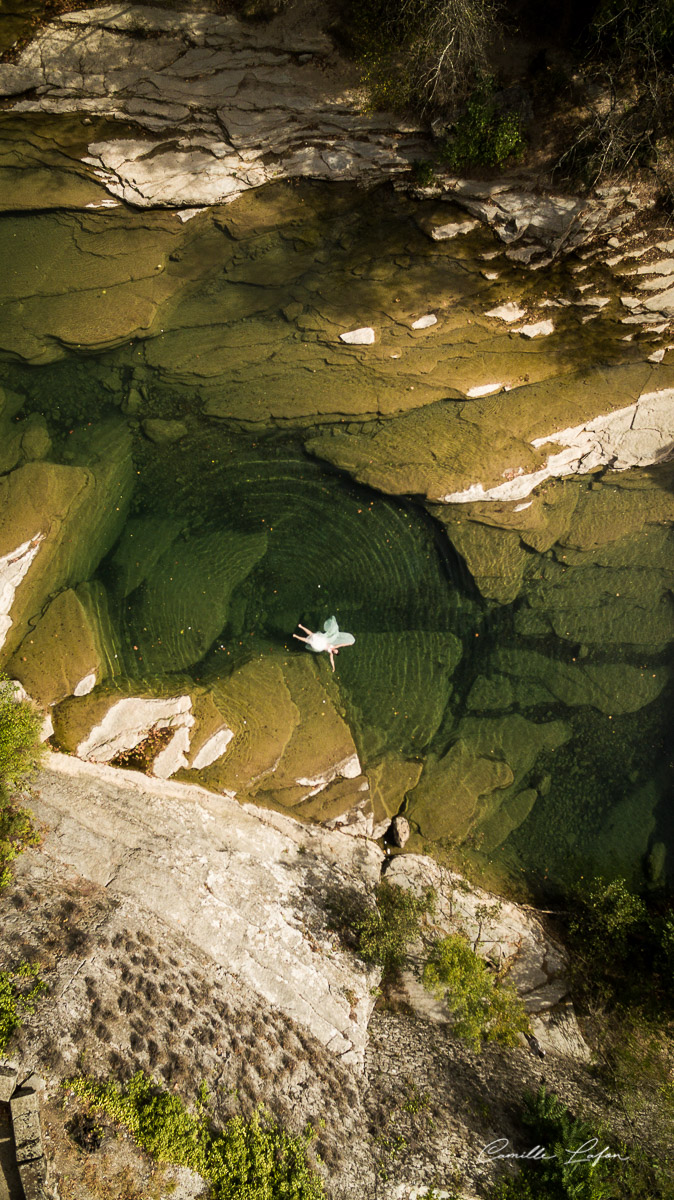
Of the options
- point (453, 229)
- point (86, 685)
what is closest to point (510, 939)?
point (86, 685)

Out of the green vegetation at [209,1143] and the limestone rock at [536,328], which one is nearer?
the green vegetation at [209,1143]

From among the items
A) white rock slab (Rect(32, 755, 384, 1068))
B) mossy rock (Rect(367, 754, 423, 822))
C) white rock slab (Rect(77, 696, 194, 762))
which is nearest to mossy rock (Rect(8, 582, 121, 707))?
white rock slab (Rect(77, 696, 194, 762))

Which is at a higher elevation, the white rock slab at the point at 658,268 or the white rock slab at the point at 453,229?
the white rock slab at the point at 453,229

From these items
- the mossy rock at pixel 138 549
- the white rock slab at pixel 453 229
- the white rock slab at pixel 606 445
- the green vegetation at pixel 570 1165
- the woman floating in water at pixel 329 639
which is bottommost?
the green vegetation at pixel 570 1165

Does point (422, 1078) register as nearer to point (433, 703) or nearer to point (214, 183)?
point (433, 703)

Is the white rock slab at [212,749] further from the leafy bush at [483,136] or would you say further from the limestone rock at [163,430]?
the leafy bush at [483,136]

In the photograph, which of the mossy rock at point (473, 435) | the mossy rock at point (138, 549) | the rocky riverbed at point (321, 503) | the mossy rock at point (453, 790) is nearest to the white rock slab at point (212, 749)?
the rocky riverbed at point (321, 503)

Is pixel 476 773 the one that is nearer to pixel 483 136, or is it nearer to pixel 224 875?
pixel 224 875
